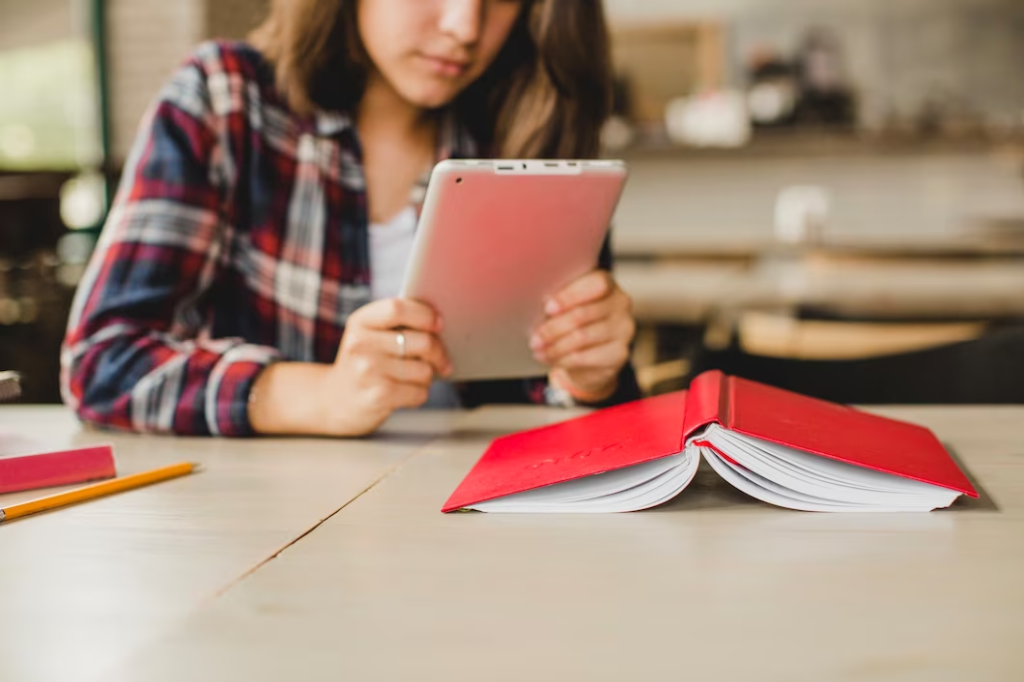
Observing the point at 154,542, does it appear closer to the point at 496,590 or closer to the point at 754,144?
the point at 496,590

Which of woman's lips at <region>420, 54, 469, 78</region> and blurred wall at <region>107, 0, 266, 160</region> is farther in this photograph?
blurred wall at <region>107, 0, 266, 160</region>

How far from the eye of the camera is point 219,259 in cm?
125

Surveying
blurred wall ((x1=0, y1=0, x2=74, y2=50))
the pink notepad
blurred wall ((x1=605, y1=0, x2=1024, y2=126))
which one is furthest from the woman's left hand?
blurred wall ((x1=605, y1=0, x2=1024, y2=126))

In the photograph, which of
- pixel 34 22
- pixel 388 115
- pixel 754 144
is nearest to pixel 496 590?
pixel 388 115

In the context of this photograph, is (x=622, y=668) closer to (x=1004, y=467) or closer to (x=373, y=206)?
(x=1004, y=467)

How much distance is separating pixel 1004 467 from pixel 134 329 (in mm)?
846

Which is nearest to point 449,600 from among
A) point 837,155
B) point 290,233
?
point 290,233

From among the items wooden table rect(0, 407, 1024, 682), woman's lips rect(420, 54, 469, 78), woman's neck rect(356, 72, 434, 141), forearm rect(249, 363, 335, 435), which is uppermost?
woman's lips rect(420, 54, 469, 78)

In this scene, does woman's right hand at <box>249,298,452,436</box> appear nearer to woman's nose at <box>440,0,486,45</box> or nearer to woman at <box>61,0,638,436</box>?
woman at <box>61,0,638,436</box>

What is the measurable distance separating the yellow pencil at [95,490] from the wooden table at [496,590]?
0.05 ft

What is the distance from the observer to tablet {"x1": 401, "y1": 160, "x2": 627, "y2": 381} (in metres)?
0.84

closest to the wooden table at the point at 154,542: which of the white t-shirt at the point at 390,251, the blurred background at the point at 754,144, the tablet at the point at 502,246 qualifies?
the tablet at the point at 502,246

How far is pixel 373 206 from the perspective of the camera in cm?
138

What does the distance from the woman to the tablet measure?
0.03 m
